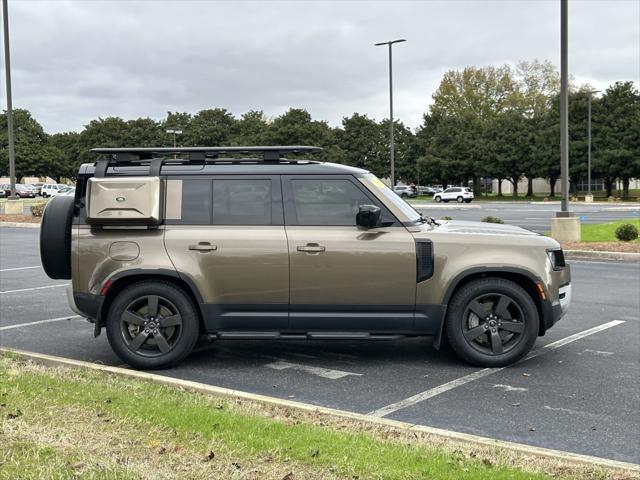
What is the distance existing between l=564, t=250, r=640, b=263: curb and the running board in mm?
11086

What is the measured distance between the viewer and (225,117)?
8500 centimetres

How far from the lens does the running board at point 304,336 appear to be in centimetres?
645

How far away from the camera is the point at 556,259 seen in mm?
6648

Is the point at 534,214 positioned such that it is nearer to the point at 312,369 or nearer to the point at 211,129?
the point at 312,369

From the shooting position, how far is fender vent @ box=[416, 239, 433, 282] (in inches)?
252

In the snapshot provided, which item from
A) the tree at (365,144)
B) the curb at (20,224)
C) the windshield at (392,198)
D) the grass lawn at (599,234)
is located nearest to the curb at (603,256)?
the grass lawn at (599,234)

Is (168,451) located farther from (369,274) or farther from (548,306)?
(548,306)

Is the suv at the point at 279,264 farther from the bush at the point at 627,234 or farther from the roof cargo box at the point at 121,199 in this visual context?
the bush at the point at 627,234

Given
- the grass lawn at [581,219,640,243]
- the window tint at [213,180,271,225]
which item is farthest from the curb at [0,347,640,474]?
the grass lawn at [581,219,640,243]

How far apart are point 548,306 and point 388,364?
160cm

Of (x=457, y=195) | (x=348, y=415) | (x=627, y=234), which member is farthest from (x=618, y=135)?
(x=348, y=415)

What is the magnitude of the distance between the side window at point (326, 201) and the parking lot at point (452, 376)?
4.66 ft

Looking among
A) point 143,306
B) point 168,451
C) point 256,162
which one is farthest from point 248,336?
point 168,451

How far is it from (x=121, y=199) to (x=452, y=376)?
3.39 metres
